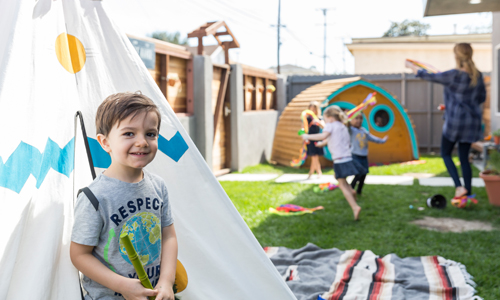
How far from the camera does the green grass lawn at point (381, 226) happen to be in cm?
419

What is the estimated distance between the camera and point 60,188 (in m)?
1.96

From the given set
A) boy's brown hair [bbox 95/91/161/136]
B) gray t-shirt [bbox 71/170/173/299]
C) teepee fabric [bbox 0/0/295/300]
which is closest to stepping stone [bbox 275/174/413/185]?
teepee fabric [bbox 0/0/295/300]

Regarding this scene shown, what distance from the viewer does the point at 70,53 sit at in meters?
2.20

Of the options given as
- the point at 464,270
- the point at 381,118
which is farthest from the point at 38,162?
the point at 381,118

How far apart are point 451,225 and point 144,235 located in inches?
171

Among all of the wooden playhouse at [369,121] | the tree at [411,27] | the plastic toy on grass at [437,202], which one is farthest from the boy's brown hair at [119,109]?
the tree at [411,27]

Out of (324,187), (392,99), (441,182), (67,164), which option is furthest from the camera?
(392,99)

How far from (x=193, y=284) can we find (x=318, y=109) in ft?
24.0

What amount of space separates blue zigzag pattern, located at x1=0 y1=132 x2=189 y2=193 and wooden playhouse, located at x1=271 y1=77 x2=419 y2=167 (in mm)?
8158

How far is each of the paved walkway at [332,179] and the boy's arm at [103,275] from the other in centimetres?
681

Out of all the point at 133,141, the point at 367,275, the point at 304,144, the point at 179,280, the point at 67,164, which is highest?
the point at 133,141

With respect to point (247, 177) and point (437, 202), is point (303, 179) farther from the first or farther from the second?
point (437, 202)

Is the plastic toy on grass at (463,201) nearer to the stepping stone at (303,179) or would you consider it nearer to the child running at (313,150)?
the stepping stone at (303,179)

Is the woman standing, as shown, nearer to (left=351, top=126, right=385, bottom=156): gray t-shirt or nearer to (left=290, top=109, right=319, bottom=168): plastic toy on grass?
(left=351, top=126, right=385, bottom=156): gray t-shirt
